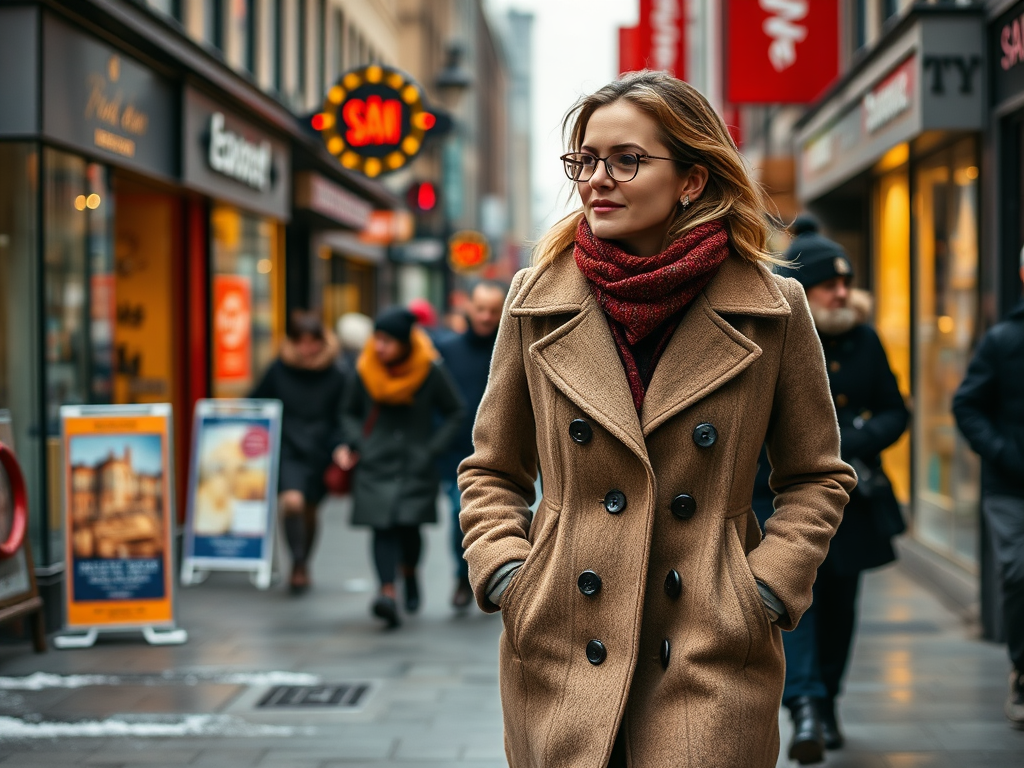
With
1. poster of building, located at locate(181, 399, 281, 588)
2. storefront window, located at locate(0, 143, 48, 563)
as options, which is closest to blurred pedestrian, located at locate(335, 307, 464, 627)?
poster of building, located at locate(181, 399, 281, 588)

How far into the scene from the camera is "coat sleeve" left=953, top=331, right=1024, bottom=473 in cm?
573

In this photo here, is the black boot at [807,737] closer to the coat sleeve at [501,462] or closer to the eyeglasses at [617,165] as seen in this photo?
the coat sleeve at [501,462]

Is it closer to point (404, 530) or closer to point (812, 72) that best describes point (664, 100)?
point (404, 530)

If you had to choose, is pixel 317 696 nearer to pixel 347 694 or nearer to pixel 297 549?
pixel 347 694

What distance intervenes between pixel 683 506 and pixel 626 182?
2.04ft

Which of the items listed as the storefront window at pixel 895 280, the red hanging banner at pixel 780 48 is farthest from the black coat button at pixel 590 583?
the red hanging banner at pixel 780 48

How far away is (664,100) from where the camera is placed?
2615 mm

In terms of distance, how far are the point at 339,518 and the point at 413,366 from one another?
5621 millimetres

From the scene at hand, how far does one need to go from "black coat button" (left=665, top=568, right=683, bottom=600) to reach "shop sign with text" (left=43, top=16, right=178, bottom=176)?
21.6 ft

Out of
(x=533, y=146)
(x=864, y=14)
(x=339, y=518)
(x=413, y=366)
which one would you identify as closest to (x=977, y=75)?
(x=413, y=366)

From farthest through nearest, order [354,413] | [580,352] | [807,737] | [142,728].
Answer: [354,413]
[142,728]
[807,737]
[580,352]

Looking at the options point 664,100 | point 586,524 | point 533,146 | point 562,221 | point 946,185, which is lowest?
point 586,524

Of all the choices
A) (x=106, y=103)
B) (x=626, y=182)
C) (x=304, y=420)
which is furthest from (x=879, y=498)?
(x=106, y=103)

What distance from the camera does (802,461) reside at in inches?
108
